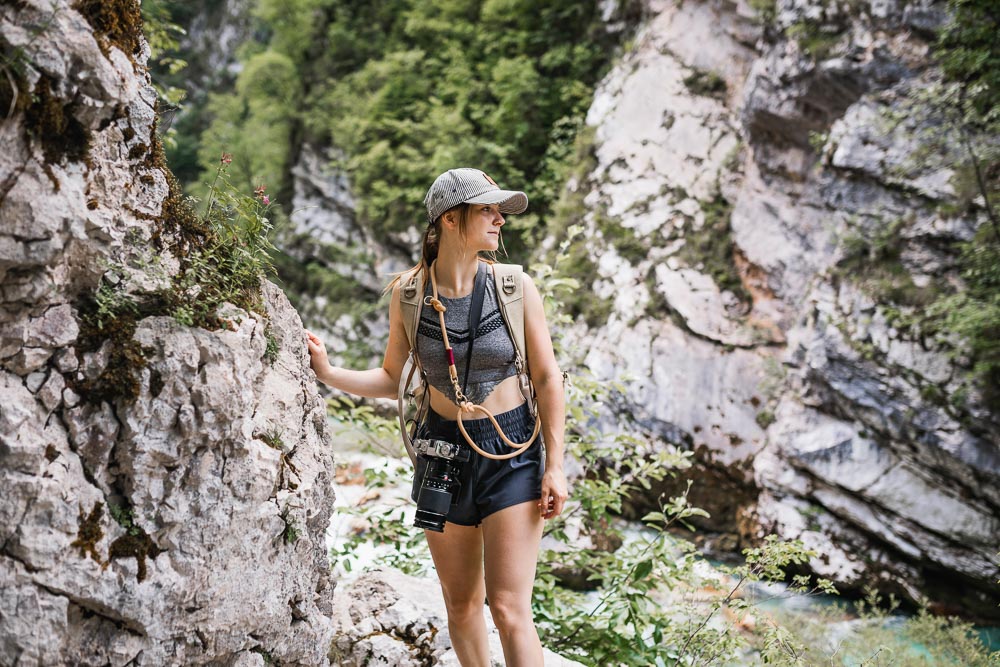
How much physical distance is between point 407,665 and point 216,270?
1.84 m

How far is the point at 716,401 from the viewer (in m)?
8.09

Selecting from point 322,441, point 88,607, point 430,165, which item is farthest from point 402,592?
point 430,165

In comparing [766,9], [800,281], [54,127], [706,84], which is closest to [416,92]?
[706,84]

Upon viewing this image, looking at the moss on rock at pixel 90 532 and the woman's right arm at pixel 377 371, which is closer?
the moss on rock at pixel 90 532

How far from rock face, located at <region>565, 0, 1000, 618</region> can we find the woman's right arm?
212 inches

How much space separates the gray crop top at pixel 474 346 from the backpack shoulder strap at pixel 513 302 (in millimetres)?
21

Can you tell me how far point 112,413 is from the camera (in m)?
2.04

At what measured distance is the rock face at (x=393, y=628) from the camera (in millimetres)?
3129

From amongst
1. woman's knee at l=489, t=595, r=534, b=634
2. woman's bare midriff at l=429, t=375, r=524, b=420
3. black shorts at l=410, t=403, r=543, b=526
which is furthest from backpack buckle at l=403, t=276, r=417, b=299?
woman's knee at l=489, t=595, r=534, b=634

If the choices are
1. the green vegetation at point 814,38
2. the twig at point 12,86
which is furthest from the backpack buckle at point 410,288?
the green vegetation at point 814,38

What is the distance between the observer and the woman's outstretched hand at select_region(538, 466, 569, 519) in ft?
8.31

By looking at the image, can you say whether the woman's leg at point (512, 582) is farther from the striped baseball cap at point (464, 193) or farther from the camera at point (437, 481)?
the striped baseball cap at point (464, 193)

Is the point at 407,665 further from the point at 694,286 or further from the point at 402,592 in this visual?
the point at 694,286

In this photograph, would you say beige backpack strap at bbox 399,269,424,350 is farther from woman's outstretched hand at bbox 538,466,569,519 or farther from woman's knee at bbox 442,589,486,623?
woman's knee at bbox 442,589,486,623
